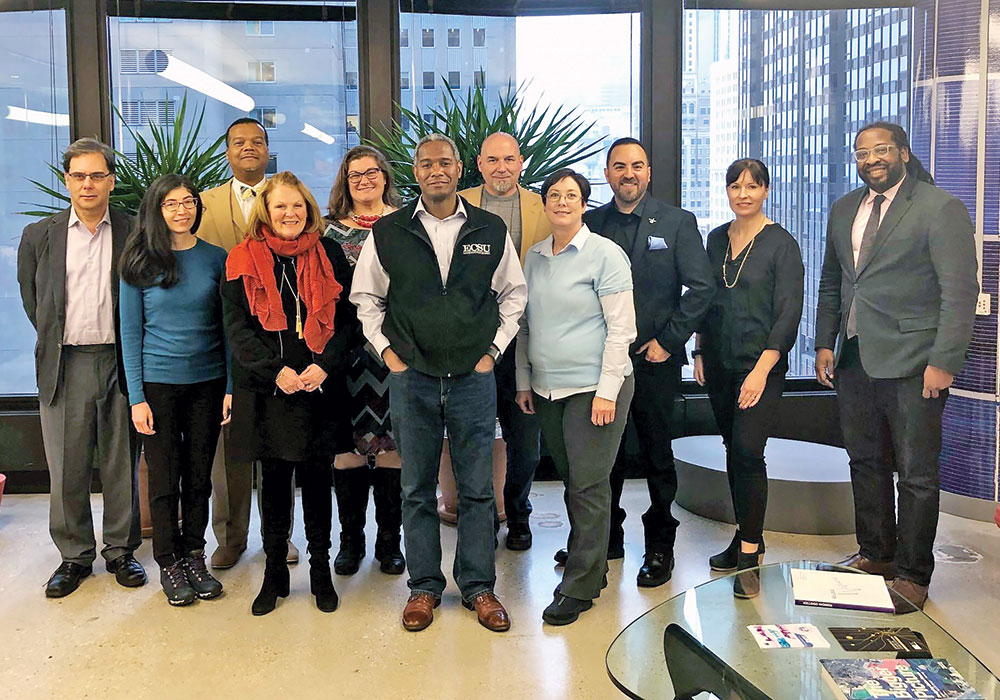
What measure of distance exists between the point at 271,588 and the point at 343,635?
1.28ft

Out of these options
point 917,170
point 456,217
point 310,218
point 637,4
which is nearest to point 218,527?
point 310,218

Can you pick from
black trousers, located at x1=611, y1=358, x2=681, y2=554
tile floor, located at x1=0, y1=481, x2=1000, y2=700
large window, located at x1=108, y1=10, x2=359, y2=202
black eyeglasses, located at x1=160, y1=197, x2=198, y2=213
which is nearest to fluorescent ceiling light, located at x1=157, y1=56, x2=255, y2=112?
large window, located at x1=108, y1=10, x2=359, y2=202

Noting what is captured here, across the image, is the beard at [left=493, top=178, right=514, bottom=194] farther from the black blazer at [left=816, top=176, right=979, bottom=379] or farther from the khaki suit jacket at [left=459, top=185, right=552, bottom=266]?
the black blazer at [left=816, top=176, right=979, bottom=379]

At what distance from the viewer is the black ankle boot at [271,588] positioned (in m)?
3.54

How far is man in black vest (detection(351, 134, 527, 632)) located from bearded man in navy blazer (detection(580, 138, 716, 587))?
601 mm

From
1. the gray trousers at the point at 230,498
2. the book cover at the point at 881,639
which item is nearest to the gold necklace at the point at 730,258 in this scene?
the book cover at the point at 881,639

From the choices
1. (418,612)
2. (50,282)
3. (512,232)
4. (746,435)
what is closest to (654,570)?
(746,435)

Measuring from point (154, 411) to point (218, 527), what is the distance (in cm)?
83

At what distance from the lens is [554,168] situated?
454cm

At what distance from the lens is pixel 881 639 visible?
244 cm

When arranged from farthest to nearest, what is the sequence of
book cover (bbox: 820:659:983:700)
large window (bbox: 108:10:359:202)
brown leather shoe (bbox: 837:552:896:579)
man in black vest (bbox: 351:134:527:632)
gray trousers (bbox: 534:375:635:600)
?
large window (bbox: 108:10:359:202) → brown leather shoe (bbox: 837:552:896:579) → gray trousers (bbox: 534:375:635:600) → man in black vest (bbox: 351:134:527:632) → book cover (bbox: 820:659:983:700)

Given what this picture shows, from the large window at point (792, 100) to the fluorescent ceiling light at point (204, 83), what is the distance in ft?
8.26

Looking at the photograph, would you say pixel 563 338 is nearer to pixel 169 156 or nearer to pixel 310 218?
pixel 310 218

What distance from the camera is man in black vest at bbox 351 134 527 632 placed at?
3289 mm
